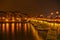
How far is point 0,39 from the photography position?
914 centimetres

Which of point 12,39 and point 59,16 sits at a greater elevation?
point 59,16

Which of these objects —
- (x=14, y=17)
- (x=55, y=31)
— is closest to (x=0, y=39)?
(x=55, y=31)

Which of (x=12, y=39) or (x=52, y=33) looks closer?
(x=52, y=33)

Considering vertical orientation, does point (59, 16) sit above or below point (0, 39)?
above

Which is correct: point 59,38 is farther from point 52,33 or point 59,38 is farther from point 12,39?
point 12,39

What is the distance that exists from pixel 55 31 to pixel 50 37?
0.22 metres

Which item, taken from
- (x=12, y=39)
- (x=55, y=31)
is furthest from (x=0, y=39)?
(x=55, y=31)

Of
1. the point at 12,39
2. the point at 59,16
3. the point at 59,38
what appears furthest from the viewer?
the point at 59,16

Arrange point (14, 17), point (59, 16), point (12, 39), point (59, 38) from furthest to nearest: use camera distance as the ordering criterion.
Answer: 1. point (14, 17)
2. point (59, 16)
3. point (12, 39)
4. point (59, 38)

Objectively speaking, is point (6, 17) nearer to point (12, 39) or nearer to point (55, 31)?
point (12, 39)

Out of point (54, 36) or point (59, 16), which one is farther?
point (59, 16)

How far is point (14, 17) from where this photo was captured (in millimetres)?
33969

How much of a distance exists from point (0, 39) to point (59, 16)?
1605cm

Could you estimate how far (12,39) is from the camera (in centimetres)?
859
